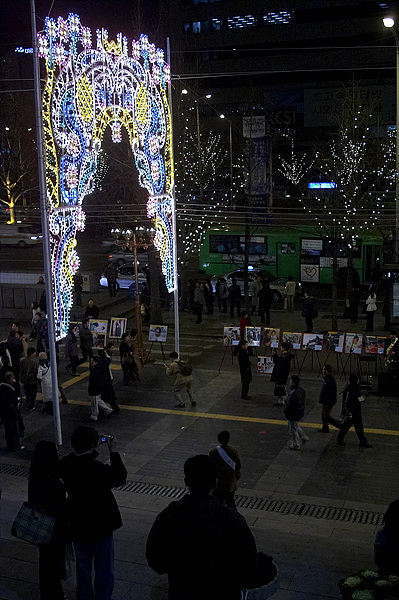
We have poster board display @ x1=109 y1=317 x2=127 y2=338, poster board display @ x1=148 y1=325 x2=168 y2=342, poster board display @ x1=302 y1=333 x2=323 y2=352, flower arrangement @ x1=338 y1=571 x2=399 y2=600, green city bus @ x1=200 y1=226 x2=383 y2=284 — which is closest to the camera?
flower arrangement @ x1=338 y1=571 x2=399 y2=600

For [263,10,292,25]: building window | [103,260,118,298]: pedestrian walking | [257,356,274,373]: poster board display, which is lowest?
[257,356,274,373]: poster board display

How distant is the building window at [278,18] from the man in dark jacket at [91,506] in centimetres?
5691

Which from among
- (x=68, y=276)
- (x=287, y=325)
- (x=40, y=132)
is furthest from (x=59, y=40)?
(x=287, y=325)

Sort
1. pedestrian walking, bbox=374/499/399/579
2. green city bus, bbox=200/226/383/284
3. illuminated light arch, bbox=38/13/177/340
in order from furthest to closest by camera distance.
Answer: green city bus, bbox=200/226/383/284 < illuminated light arch, bbox=38/13/177/340 < pedestrian walking, bbox=374/499/399/579

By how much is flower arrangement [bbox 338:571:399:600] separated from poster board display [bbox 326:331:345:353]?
1270 centimetres

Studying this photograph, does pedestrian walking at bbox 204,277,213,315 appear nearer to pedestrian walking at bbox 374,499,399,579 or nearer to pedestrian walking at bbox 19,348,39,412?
pedestrian walking at bbox 19,348,39,412

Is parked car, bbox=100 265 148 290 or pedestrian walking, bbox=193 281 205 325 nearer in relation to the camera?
pedestrian walking, bbox=193 281 205 325

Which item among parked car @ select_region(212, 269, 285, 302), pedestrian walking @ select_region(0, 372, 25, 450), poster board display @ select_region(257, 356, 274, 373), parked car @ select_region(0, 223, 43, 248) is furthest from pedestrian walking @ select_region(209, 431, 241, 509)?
parked car @ select_region(0, 223, 43, 248)

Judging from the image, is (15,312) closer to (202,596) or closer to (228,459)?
(228,459)

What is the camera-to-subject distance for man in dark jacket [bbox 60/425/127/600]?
21.2 feet

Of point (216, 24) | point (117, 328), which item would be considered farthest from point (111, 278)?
point (216, 24)

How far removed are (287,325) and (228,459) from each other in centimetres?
1719

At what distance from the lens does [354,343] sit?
766 inches

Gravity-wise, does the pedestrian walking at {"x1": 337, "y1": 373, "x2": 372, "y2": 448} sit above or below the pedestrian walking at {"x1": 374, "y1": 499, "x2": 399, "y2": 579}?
below
